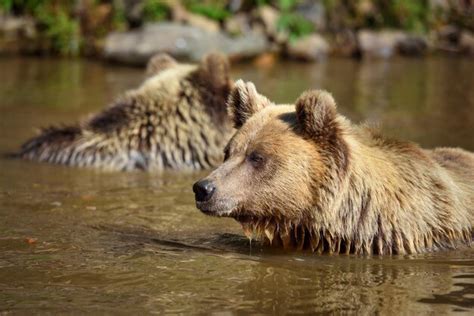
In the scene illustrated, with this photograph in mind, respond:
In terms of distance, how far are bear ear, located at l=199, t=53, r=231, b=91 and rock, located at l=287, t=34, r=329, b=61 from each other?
39.1 feet

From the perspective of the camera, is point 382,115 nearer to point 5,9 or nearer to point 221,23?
point 221,23

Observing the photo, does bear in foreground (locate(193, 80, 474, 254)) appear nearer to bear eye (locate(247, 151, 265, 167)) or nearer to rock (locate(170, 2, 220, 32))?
bear eye (locate(247, 151, 265, 167))

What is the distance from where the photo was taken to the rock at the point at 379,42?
23250mm

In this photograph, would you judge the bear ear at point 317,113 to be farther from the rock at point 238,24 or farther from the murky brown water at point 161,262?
the rock at point 238,24

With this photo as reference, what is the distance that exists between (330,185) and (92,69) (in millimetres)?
14072

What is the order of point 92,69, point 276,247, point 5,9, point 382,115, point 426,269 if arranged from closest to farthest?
point 426,269
point 276,247
point 382,115
point 92,69
point 5,9

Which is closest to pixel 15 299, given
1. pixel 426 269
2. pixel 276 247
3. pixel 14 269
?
pixel 14 269

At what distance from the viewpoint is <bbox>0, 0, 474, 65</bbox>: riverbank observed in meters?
21.1

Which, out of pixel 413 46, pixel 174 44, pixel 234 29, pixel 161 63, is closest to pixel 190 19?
pixel 234 29

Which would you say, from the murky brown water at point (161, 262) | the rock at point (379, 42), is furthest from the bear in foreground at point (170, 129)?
the rock at point (379, 42)

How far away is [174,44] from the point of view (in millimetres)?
20453

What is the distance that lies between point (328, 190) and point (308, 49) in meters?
16.2

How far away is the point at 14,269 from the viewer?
21.7 feet

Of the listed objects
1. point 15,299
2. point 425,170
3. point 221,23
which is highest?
point 221,23
